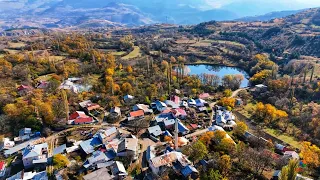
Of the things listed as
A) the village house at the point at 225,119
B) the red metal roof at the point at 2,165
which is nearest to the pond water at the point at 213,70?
the village house at the point at 225,119

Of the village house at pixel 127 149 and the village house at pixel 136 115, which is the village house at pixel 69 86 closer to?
the village house at pixel 136 115

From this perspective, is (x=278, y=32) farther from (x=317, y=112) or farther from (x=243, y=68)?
(x=317, y=112)

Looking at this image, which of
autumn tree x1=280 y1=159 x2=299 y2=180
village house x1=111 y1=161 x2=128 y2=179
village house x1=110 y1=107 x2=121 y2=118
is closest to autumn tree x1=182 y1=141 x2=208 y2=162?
village house x1=111 y1=161 x2=128 y2=179

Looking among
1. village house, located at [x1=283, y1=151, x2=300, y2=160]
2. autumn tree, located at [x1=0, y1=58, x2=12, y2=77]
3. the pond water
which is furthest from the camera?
the pond water

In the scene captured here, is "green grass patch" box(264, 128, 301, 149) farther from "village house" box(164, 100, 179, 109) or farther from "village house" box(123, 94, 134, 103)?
"village house" box(123, 94, 134, 103)

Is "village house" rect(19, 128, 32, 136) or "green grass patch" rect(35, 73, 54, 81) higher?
"green grass patch" rect(35, 73, 54, 81)

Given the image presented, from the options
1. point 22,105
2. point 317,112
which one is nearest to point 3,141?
point 22,105

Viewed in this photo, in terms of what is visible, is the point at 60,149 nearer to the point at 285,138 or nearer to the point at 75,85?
the point at 75,85

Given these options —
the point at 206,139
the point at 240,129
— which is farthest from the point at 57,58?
the point at 240,129
